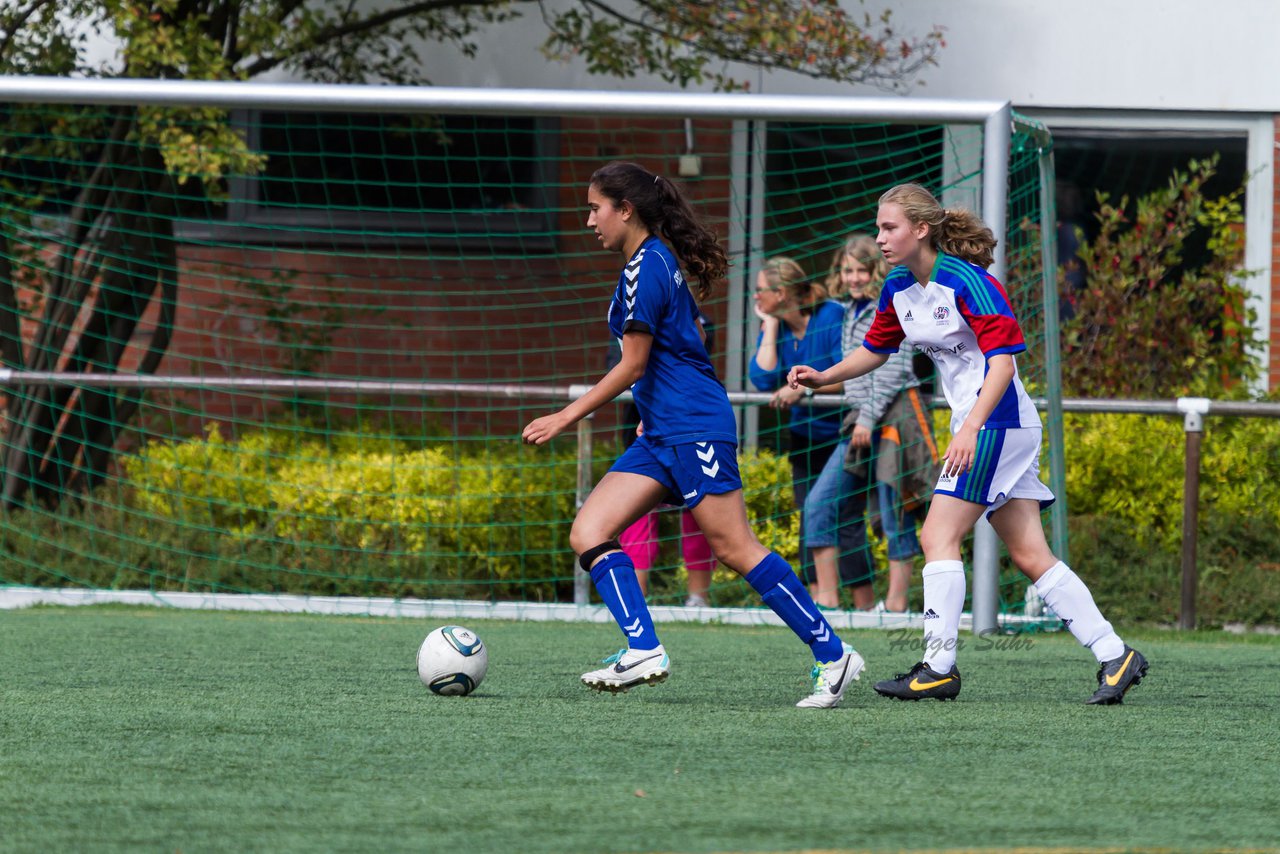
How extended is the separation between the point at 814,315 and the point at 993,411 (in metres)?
3.06

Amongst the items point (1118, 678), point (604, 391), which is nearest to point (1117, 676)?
point (1118, 678)

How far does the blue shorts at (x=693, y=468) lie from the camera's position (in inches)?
190

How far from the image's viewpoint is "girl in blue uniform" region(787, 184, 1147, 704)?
4988 mm

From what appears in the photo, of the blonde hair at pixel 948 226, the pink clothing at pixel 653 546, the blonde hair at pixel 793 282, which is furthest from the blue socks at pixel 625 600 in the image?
the blonde hair at pixel 793 282

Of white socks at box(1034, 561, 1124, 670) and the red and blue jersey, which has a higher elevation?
the red and blue jersey

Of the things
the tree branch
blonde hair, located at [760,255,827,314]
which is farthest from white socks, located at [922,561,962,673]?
the tree branch

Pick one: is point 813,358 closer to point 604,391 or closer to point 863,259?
point 863,259

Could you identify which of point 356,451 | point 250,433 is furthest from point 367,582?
point 250,433

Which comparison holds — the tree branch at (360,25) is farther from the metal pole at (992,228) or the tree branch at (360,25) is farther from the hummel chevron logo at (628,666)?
the hummel chevron logo at (628,666)

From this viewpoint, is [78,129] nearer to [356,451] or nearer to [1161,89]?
[356,451]

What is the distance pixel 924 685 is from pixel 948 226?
1453 millimetres

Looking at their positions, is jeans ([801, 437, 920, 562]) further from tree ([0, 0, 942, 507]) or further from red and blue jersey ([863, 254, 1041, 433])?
tree ([0, 0, 942, 507])

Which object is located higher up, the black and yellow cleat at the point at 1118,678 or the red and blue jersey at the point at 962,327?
the red and blue jersey at the point at 962,327

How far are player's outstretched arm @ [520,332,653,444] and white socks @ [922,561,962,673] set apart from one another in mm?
1151
